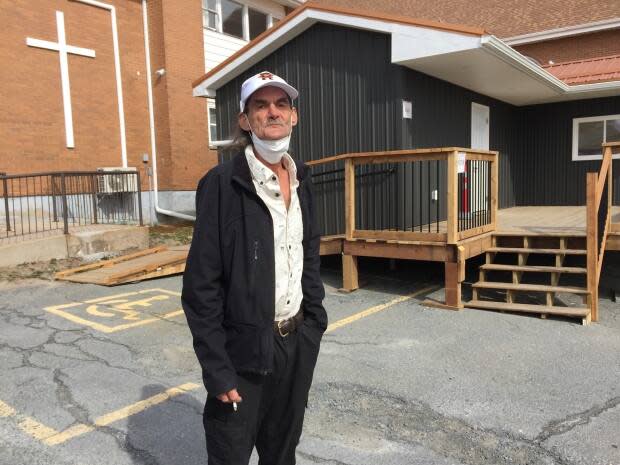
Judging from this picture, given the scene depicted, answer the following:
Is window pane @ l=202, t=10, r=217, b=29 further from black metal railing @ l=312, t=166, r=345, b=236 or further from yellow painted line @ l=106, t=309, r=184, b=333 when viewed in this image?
yellow painted line @ l=106, t=309, r=184, b=333

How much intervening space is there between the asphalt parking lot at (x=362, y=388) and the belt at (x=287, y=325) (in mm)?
1193

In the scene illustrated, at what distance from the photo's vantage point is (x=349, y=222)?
7441mm

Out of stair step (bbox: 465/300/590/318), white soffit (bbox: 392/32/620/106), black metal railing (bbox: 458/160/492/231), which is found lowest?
stair step (bbox: 465/300/590/318)

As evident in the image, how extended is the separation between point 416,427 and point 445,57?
6132 mm

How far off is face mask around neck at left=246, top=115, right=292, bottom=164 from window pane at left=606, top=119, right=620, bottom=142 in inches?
479

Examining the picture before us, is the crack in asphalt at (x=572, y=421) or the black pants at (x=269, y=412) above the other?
the black pants at (x=269, y=412)

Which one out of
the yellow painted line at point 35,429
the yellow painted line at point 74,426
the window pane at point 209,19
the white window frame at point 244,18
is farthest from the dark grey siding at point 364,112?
the white window frame at point 244,18

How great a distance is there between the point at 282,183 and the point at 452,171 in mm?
4478

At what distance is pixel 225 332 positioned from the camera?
2068 mm

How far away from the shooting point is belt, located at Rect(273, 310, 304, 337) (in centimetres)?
217

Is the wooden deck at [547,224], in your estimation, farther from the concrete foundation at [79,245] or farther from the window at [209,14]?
the window at [209,14]

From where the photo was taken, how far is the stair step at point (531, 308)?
5.84 meters

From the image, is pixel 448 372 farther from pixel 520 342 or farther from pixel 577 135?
pixel 577 135

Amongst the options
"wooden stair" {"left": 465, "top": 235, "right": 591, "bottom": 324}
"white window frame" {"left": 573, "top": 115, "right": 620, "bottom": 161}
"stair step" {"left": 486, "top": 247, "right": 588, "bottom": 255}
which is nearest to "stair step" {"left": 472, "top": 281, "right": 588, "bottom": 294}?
"wooden stair" {"left": 465, "top": 235, "right": 591, "bottom": 324}
